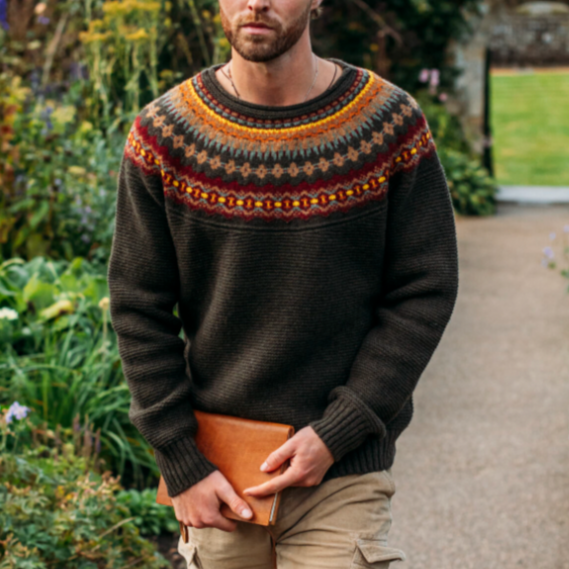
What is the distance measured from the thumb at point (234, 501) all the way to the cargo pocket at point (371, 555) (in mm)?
236

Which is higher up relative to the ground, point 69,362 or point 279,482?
point 279,482

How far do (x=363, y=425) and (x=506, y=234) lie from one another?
8.13m

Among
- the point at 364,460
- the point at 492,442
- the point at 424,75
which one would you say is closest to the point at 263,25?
the point at 364,460

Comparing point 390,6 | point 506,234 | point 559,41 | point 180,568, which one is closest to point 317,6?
point 180,568

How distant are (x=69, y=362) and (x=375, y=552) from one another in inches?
86.1

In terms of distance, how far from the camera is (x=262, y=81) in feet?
5.57

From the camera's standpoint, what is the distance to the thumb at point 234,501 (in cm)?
166

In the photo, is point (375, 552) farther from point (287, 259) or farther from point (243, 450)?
point (287, 259)

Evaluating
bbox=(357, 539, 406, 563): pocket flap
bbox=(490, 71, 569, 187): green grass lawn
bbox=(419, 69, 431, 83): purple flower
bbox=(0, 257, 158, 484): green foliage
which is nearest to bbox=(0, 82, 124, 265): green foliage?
bbox=(0, 257, 158, 484): green foliage

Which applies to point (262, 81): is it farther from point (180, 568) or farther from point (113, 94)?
point (113, 94)

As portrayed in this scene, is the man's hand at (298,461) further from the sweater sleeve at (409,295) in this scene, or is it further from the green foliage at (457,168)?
the green foliage at (457,168)

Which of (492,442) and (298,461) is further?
(492,442)

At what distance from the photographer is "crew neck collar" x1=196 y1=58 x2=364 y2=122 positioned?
1.71m

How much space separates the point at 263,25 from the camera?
1593mm
